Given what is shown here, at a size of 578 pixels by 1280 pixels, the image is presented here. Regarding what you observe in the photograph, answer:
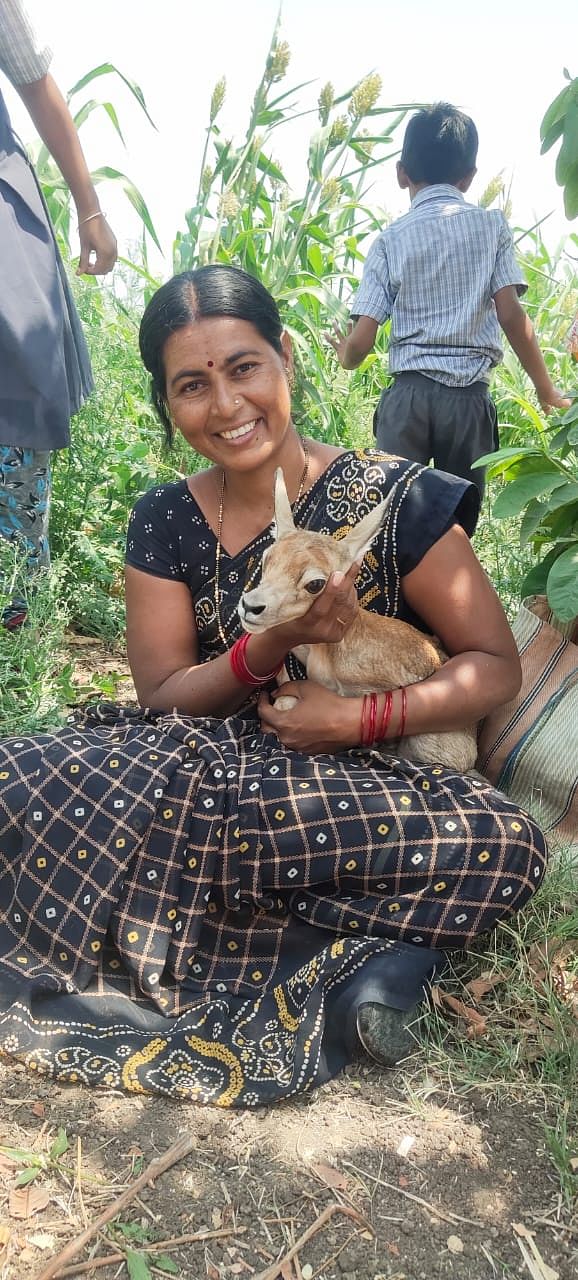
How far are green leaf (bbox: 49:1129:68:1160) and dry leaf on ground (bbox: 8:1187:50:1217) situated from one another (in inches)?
2.6

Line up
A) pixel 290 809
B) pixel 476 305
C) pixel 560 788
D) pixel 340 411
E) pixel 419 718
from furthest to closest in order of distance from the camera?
pixel 340 411 < pixel 476 305 < pixel 560 788 < pixel 419 718 < pixel 290 809

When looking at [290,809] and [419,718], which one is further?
[419,718]

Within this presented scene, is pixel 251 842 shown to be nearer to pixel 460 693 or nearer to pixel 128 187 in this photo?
pixel 460 693

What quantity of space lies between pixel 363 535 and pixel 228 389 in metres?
0.56

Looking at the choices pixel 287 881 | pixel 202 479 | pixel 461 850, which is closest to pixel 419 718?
pixel 461 850

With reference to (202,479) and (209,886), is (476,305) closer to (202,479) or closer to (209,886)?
(202,479)

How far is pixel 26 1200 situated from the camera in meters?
1.59

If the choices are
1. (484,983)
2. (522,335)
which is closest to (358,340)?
(522,335)

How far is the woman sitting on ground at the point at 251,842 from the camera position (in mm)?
1934

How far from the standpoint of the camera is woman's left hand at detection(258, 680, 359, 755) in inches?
88.3

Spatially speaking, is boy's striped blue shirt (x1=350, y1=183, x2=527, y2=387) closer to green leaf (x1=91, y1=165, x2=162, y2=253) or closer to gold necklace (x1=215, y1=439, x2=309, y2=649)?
green leaf (x1=91, y1=165, x2=162, y2=253)

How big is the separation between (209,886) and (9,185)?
203 cm

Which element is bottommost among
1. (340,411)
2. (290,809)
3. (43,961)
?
(43,961)

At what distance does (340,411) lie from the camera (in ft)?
16.9
